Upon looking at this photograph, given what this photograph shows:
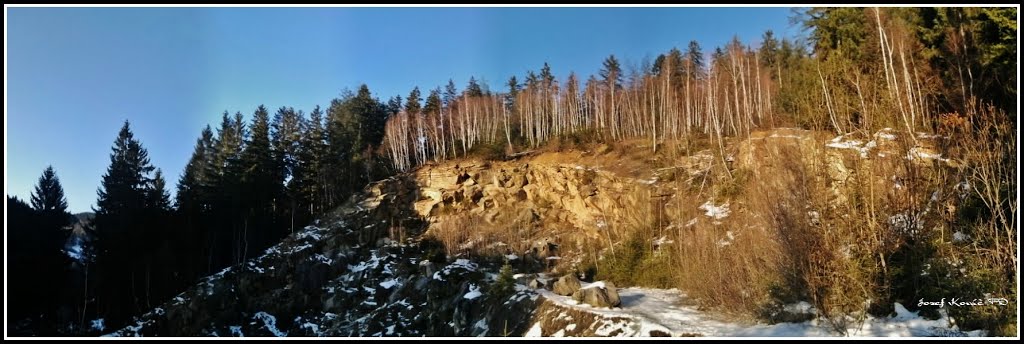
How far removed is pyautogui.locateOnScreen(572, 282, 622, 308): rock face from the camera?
1588cm

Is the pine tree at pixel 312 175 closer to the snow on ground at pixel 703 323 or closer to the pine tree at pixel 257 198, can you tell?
the pine tree at pixel 257 198

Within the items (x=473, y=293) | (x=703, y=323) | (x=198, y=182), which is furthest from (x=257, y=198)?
(x=703, y=323)

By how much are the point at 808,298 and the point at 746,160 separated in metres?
15.7

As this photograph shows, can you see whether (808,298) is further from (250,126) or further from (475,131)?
(250,126)

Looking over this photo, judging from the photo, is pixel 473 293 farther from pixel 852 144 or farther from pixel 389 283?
pixel 852 144

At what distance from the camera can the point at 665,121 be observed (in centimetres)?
3656

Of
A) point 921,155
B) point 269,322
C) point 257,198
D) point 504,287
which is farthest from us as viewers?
point 257,198

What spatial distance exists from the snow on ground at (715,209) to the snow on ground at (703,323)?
3.96m

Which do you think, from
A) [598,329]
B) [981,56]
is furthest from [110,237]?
[981,56]

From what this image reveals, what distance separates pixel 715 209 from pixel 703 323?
11.0 metres

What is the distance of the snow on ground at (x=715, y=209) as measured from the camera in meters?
21.3

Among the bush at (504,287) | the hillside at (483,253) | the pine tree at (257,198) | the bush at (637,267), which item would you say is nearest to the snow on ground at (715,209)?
the hillside at (483,253)

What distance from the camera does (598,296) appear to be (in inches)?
632

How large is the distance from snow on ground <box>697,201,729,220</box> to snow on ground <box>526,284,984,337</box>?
3.96 m
